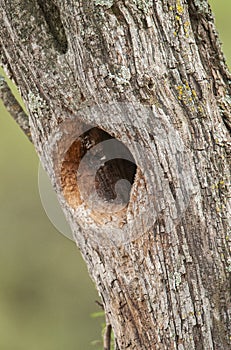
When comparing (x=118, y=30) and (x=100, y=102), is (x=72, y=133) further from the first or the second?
(x=118, y=30)

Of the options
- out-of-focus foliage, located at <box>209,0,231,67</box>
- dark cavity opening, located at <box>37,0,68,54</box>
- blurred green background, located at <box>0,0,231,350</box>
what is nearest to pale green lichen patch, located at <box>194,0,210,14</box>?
dark cavity opening, located at <box>37,0,68,54</box>

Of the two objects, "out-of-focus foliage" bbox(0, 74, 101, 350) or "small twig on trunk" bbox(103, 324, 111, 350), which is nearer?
"small twig on trunk" bbox(103, 324, 111, 350)

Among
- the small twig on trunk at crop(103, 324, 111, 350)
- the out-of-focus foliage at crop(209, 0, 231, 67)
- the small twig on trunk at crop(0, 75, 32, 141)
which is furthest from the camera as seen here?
the out-of-focus foliage at crop(209, 0, 231, 67)

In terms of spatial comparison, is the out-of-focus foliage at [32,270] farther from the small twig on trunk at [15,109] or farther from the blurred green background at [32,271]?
the small twig on trunk at [15,109]

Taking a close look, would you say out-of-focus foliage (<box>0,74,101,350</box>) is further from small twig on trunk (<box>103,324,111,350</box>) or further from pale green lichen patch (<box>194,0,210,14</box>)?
pale green lichen patch (<box>194,0,210,14</box>)

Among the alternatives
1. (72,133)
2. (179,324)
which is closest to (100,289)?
(179,324)

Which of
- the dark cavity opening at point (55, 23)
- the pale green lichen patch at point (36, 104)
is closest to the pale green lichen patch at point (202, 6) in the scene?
the dark cavity opening at point (55, 23)
